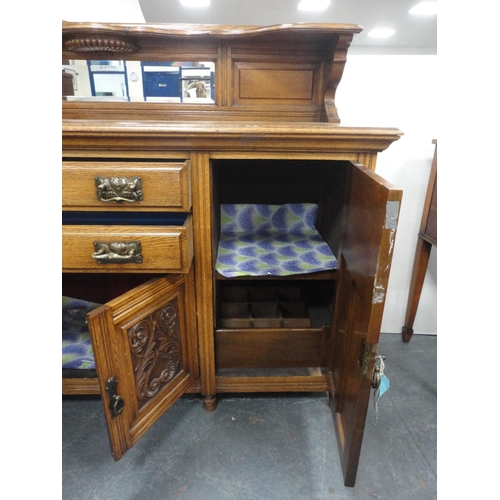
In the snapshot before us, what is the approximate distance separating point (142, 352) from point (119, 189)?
0.34m

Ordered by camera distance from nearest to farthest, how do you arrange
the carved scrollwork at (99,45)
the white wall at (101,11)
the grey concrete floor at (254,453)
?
the grey concrete floor at (254,453)
the carved scrollwork at (99,45)
the white wall at (101,11)

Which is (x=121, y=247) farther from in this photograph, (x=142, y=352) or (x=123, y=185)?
(x=142, y=352)

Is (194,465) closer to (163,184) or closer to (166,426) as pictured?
(166,426)

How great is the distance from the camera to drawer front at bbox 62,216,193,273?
25.1 inches

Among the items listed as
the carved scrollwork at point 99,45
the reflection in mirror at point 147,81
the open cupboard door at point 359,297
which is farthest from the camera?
the reflection in mirror at point 147,81

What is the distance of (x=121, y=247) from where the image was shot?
645 mm

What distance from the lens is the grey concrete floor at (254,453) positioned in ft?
2.40

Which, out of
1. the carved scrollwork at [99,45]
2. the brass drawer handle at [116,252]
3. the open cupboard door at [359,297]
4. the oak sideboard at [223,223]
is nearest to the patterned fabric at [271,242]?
the oak sideboard at [223,223]

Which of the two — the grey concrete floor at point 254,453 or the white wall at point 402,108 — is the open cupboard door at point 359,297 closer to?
the grey concrete floor at point 254,453

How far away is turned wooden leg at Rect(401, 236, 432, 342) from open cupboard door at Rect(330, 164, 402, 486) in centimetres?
47

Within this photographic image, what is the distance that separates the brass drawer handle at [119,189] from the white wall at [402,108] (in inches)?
31.8

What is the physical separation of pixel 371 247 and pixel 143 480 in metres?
0.74

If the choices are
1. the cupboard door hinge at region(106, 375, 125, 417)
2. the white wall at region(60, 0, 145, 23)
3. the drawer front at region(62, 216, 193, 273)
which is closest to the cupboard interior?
the drawer front at region(62, 216, 193, 273)

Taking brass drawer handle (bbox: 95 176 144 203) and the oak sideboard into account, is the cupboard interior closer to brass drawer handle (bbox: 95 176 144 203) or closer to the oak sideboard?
the oak sideboard
